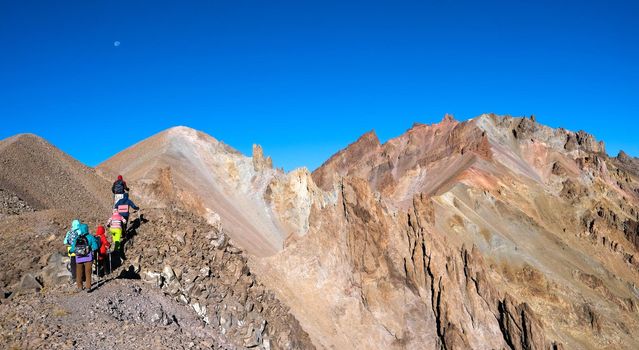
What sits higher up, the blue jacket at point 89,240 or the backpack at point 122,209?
the backpack at point 122,209

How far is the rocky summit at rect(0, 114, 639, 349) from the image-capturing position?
16.6 metres

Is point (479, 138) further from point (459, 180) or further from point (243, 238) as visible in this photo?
point (243, 238)

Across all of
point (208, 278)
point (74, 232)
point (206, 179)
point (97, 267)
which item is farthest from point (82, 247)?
point (206, 179)

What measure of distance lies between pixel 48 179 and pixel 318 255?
18657 mm

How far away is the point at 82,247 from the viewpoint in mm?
15164

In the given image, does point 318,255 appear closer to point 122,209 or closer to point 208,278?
point 208,278

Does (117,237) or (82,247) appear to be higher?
(117,237)

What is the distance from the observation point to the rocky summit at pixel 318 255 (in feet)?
54.5

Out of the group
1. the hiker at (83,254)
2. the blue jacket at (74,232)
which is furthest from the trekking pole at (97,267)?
the blue jacket at (74,232)

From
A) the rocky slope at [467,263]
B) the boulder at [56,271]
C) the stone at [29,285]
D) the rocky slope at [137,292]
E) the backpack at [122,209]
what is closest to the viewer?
the rocky slope at [137,292]

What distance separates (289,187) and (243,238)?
37.0ft

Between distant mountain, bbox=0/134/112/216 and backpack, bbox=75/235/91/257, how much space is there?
11746 mm

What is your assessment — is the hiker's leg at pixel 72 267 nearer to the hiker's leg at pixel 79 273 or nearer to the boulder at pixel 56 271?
the boulder at pixel 56 271

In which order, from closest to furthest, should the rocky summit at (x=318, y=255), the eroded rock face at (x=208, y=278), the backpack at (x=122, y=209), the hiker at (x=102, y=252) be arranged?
1. the rocky summit at (x=318, y=255)
2. the hiker at (x=102, y=252)
3. the eroded rock face at (x=208, y=278)
4. the backpack at (x=122, y=209)
